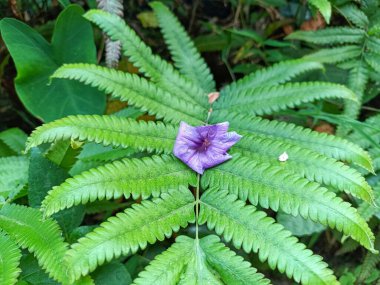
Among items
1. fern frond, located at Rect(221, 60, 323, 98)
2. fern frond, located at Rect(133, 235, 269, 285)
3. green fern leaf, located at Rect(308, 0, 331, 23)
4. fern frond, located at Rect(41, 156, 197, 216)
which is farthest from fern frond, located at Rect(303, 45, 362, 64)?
fern frond, located at Rect(133, 235, 269, 285)

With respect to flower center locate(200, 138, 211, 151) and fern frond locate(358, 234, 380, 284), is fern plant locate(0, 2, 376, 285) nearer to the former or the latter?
flower center locate(200, 138, 211, 151)

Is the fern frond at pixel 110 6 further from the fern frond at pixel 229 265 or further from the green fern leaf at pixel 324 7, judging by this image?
the fern frond at pixel 229 265

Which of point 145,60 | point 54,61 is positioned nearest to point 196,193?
point 145,60

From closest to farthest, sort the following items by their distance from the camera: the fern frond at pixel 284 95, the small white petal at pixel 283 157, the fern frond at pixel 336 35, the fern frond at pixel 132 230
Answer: the fern frond at pixel 132 230
the small white petal at pixel 283 157
the fern frond at pixel 284 95
the fern frond at pixel 336 35

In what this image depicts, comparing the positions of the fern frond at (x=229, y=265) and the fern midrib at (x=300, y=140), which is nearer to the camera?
the fern frond at (x=229, y=265)

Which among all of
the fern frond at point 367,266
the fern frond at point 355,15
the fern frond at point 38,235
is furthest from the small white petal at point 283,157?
the fern frond at point 355,15
